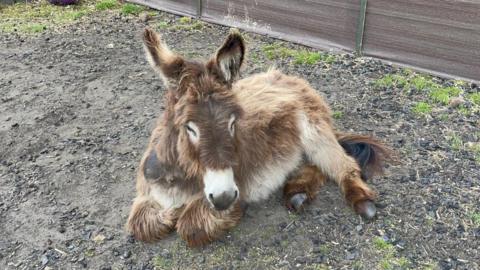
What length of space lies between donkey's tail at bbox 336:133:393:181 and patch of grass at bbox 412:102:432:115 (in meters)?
1.14

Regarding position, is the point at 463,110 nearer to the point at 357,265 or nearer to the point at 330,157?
the point at 330,157

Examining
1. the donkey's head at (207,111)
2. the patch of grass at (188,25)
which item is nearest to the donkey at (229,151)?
the donkey's head at (207,111)

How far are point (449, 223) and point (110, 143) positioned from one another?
3415mm

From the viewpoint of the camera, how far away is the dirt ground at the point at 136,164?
426cm

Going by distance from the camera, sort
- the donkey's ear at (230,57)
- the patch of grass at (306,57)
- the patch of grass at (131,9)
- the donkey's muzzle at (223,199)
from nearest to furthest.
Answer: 1. the donkey's muzzle at (223,199)
2. the donkey's ear at (230,57)
3. the patch of grass at (306,57)
4. the patch of grass at (131,9)

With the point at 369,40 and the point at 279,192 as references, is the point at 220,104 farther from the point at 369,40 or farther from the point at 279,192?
the point at 369,40

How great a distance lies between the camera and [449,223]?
4492mm

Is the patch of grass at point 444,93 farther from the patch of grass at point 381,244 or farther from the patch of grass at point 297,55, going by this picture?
the patch of grass at point 381,244

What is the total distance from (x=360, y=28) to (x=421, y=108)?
1752 mm

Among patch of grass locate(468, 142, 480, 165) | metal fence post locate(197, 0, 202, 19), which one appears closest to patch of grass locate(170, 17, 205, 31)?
metal fence post locate(197, 0, 202, 19)

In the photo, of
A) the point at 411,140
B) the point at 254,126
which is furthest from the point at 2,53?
the point at 411,140

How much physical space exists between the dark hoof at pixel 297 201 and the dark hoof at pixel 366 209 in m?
0.44

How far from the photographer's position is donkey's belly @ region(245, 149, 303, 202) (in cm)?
457

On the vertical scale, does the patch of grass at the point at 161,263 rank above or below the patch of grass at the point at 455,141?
below
